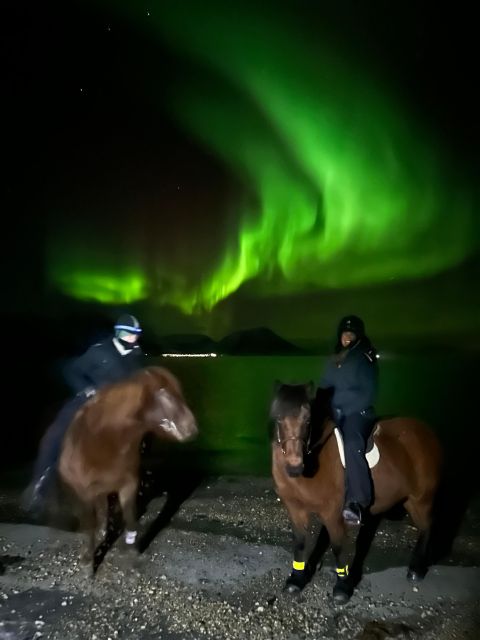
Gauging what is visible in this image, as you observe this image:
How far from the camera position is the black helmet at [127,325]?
6086 mm

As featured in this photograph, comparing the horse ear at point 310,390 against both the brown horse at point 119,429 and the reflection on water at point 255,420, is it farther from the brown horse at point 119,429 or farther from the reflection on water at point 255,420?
the brown horse at point 119,429

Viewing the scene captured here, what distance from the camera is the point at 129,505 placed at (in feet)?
19.5

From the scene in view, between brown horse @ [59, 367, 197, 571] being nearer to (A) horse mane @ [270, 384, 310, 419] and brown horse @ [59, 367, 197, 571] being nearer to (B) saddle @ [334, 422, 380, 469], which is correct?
(A) horse mane @ [270, 384, 310, 419]

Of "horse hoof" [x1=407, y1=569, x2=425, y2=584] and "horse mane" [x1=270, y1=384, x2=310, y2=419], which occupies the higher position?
"horse mane" [x1=270, y1=384, x2=310, y2=419]

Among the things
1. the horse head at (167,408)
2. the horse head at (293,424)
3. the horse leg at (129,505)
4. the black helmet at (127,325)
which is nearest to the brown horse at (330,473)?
the horse head at (293,424)

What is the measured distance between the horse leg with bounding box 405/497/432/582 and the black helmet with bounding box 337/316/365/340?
6.60ft

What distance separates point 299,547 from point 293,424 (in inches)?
68.8

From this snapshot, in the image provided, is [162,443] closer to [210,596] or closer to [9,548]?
[9,548]

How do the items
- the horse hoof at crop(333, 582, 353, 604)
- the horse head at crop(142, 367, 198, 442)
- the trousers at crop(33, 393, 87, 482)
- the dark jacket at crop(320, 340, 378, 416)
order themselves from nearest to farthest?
the horse hoof at crop(333, 582, 353, 604) < the horse head at crop(142, 367, 198, 442) < the dark jacket at crop(320, 340, 378, 416) < the trousers at crop(33, 393, 87, 482)

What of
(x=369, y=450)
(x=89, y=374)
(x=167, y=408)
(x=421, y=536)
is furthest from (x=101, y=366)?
(x=421, y=536)

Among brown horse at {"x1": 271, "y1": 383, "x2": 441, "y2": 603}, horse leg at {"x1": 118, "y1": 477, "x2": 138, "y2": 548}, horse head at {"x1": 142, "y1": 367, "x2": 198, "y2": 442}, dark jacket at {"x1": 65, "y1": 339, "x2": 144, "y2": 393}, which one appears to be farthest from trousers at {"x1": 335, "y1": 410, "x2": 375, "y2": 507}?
dark jacket at {"x1": 65, "y1": 339, "x2": 144, "y2": 393}

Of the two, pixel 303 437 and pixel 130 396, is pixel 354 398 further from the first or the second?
pixel 130 396

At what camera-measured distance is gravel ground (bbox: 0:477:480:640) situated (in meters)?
4.88

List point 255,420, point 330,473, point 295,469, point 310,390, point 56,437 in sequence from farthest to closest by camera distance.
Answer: point 255,420
point 56,437
point 330,473
point 310,390
point 295,469
